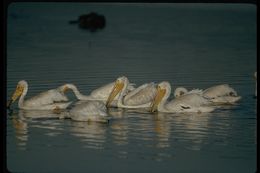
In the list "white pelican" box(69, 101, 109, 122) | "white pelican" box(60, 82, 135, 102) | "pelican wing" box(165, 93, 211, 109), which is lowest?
"white pelican" box(69, 101, 109, 122)

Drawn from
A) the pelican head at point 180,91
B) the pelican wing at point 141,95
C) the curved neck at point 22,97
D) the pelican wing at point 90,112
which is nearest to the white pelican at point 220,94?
the pelican head at point 180,91

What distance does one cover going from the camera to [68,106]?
1145cm

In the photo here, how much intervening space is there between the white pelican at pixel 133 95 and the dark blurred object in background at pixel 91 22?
8.86m

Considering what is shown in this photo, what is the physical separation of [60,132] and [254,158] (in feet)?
7.43

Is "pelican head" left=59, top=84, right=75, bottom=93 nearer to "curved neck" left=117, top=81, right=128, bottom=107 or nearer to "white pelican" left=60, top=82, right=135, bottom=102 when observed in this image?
"white pelican" left=60, top=82, right=135, bottom=102

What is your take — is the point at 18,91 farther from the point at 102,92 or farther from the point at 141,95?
the point at 141,95

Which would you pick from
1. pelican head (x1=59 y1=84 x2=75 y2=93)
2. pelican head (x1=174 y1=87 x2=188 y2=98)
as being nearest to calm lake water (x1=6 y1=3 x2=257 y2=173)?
pelican head (x1=59 y1=84 x2=75 y2=93)

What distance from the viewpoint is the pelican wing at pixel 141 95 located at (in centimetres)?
1153

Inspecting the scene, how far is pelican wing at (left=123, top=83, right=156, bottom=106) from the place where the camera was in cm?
1153

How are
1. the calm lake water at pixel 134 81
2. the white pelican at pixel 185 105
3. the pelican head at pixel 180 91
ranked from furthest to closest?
the pelican head at pixel 180 91 < the white pelican at pixel 185 105 < the calm lake water at pixel 134 81

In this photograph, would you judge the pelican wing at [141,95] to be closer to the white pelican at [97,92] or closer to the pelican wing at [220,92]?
the white pelican at [97,92]

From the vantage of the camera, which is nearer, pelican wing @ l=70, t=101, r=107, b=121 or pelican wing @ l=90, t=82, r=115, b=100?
pelican wing @ l=70, t=101, r=107, b=121

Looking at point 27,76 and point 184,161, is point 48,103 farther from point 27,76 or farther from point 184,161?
point 184,161

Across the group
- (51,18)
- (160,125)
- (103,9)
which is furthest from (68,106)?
(103,9)
